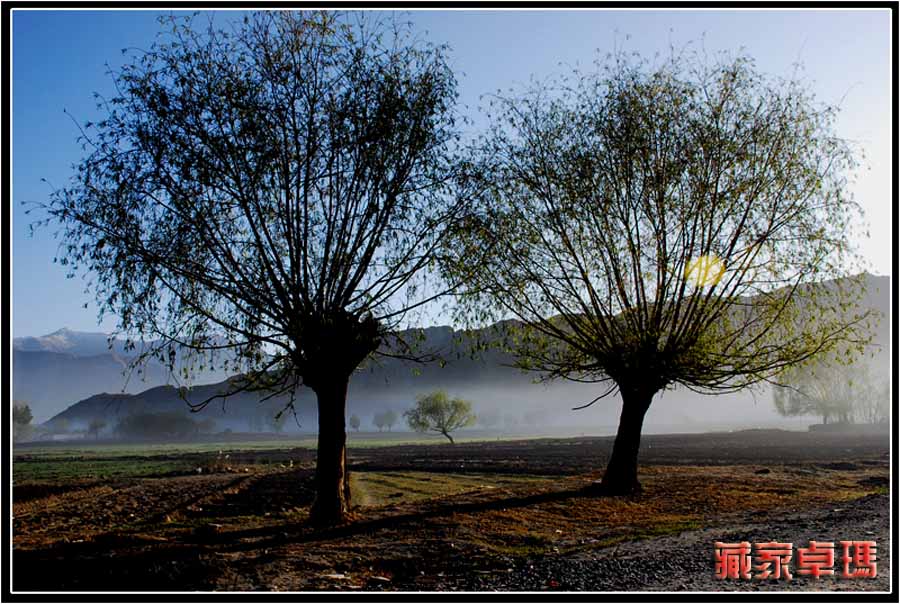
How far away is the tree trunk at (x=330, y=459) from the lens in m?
18.2

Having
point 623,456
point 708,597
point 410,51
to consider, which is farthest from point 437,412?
point 708,597

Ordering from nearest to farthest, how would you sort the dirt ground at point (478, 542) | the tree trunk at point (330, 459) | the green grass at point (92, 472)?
the dirt ground at point (478, 542) → the tree trunk at point (330, 459) → the green grass at point (92, 472)

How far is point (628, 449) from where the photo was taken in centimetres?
2541

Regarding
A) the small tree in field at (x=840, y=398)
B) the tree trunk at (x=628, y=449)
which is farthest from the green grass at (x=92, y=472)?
the small tree in field at (x=840, y=398)

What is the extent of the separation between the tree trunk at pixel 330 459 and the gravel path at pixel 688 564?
22.3 feet

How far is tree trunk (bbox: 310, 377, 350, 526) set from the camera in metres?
18.2

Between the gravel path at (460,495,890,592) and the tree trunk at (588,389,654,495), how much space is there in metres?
7.28

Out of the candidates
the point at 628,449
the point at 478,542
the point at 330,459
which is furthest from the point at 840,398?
the point at 478,542

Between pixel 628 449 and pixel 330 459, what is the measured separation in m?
11.9

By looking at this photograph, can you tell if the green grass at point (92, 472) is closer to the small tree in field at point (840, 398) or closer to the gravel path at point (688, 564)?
the gravel path at point (688, 564)

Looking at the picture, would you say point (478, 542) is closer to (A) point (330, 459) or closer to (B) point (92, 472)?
(A) point (330, 459)

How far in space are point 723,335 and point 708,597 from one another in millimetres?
15973

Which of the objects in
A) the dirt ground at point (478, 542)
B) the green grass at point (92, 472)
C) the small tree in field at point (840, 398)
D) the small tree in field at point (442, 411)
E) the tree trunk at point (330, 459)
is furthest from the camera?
the small tree in field at point (840, 398)

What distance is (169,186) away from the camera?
56.5ft
